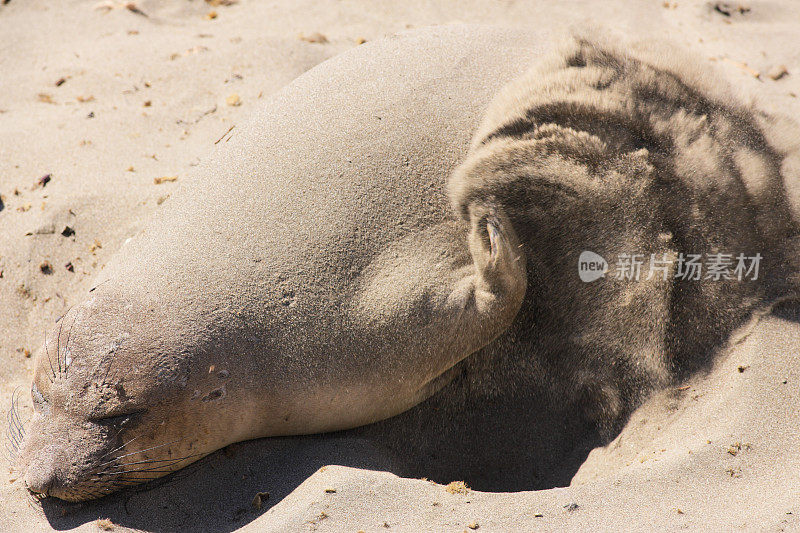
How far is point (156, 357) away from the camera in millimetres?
2137

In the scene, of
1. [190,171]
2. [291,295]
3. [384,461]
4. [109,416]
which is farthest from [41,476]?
[190,171]

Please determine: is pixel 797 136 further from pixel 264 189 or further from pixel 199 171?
pixel 199 171

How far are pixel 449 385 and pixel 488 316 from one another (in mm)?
313

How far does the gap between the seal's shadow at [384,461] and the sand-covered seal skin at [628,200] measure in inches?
6.4

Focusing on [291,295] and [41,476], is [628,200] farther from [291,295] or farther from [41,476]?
[41,476]

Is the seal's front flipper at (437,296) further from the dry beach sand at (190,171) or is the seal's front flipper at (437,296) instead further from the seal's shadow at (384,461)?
the dry beach sand at (190,171)

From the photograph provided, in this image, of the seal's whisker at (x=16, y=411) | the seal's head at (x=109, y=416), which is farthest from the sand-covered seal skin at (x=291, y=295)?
the seal's whisker at (x=16, y=411)

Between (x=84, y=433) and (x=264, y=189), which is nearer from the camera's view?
(x=84, y=433)

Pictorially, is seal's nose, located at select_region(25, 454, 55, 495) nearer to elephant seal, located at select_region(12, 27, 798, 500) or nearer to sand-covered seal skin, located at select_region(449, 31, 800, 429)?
elephant seal, located at select_region(12, 27, 798, 500)

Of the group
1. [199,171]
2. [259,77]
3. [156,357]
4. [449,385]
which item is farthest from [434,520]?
[259,77]

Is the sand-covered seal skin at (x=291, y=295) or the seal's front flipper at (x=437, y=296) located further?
the seal's front flipper at (x=437, y=296)

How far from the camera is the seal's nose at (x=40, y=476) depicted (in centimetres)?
212

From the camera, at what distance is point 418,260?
7.79ft

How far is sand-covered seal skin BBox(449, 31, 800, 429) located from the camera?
95.2 inches
